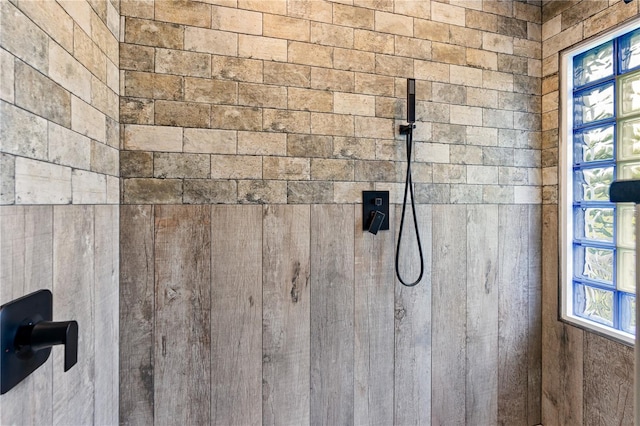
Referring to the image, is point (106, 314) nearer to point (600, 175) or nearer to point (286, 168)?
point (286, 168)

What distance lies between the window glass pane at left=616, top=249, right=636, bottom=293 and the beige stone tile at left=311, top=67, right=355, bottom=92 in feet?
4.93

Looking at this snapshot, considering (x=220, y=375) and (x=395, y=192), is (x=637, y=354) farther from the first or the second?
(x=220, y=375)

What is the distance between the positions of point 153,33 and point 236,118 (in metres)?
0.44

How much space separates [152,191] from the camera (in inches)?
49.4

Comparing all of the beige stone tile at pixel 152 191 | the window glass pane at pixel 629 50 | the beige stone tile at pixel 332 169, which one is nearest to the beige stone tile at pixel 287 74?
the beige stone tile at pixel 332 169

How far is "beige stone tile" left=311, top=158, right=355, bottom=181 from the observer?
1430mm

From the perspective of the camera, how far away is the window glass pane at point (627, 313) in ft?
4.89

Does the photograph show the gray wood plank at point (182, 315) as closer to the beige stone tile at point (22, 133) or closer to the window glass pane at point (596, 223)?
the beige stone tile at point (22, 133)

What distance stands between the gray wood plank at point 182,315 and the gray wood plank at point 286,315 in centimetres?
24

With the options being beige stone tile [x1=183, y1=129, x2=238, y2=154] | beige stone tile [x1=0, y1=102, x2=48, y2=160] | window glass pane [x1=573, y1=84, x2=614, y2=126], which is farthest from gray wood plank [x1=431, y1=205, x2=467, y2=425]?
beige stone tile [x1=0, y1=102, x2=48, y2=160]

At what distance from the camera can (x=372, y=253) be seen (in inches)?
59.6

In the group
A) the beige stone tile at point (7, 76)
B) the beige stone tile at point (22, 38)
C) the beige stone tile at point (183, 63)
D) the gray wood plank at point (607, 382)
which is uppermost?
the beige stone tile at point (183, 63)

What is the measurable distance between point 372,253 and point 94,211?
1.11m

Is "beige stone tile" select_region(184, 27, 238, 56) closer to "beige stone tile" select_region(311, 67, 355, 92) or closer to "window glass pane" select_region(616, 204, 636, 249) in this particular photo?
"beige stone tile" select_region(311, 67, 355, 92)
